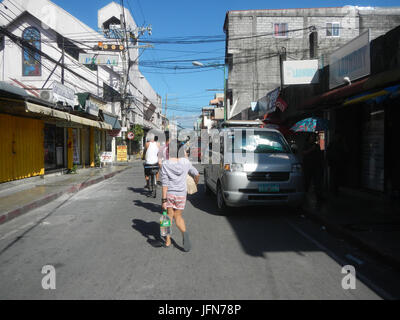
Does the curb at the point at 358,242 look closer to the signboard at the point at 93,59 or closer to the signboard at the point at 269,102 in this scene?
the signboard at the point at 269,102

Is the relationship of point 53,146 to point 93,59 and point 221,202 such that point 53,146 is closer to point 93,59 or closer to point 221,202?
point 93,59

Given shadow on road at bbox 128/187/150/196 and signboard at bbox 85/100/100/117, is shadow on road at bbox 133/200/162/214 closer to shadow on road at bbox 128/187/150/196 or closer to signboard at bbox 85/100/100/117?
shadow on road at bbox 128/187/150/196

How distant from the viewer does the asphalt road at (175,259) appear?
3244 mm

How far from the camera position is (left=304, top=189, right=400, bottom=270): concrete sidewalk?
4406mm

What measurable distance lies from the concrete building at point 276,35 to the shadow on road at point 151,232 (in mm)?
20005

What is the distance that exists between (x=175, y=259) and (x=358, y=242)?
284 centimetres

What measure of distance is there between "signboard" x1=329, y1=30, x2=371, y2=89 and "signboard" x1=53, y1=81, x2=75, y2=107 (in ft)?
34.8

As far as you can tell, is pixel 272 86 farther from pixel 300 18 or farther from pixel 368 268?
pixel 368 268

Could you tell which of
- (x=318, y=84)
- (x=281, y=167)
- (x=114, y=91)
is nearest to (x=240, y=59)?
(x=114, y=91)

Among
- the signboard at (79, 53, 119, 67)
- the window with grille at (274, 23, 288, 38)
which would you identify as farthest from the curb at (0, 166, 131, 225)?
the window with grille at (274, 23, 288, 38)

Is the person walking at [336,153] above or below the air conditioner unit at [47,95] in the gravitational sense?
below

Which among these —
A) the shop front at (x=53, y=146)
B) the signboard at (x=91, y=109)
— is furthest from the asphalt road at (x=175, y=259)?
the signboard at (x=91, y=109)

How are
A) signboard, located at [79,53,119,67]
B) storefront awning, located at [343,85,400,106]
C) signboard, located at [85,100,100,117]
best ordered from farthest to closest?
signboard, located at [79,53,119,67] < signboard, located at [85,100,100,117] < storefront awning, located at [343,85,400,106]

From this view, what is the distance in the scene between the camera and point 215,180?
7.65 m
